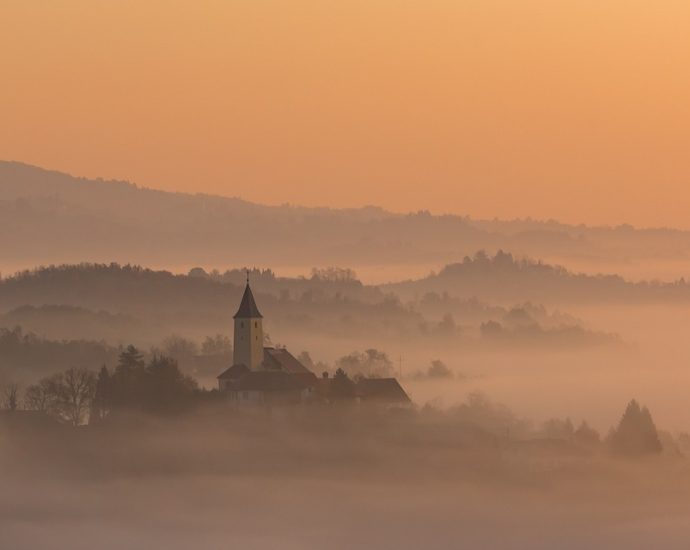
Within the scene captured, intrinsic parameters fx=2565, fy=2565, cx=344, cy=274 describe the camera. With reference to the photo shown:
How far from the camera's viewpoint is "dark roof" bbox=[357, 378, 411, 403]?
167 metres

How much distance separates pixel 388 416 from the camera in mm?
167125

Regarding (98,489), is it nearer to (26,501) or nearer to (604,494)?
(26,501)

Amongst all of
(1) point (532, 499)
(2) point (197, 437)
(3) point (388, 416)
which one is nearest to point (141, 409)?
(2) point (197, 437)

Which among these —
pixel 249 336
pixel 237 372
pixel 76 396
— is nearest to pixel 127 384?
pixel 237 372

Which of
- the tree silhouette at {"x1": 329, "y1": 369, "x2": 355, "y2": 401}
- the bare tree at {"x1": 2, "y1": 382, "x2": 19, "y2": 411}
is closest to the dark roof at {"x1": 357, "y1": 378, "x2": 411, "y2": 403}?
the tree silhouette at {"x1": 329, "y1": 369, "x2": 355, "y2": 401}

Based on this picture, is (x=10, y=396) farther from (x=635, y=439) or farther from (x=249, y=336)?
(x=635, y=439)

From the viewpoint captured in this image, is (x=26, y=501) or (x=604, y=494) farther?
(x=604, y=494)

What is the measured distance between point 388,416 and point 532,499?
37.1ft

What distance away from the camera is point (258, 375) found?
161m

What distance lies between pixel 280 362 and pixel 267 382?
3.19 m

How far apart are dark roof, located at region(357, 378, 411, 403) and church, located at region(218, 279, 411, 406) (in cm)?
149

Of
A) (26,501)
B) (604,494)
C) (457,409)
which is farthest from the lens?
(457,409)

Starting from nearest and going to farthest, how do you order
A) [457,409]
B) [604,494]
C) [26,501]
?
[26,501] → [604,494] → [457,409]

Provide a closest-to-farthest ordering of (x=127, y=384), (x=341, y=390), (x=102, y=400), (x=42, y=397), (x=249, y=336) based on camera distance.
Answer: (x=127, y=384) → (x=102, y=400) → (x=249, y=336) → (x=341, y=390) → (x=42, y=397)
